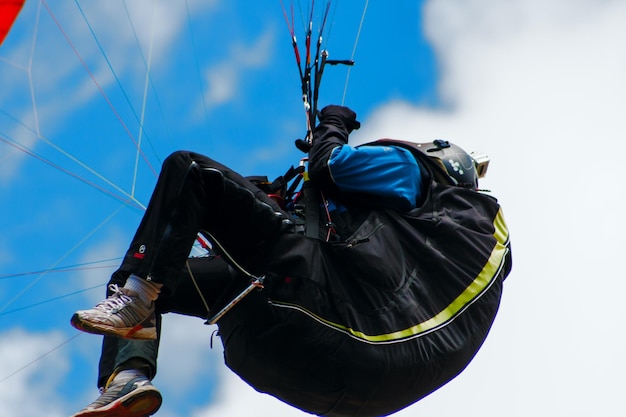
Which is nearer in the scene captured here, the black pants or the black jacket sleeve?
the black pants

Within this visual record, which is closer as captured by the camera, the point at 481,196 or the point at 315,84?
the point at 481,196

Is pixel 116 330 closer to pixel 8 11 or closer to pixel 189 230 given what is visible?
pixel 189 230

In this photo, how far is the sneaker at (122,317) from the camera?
16.7 ft

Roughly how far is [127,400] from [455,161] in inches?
90.5

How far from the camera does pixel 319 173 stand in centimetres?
596

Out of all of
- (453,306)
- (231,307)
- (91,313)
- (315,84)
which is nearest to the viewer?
(91,313)

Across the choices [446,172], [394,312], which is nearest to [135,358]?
[394,312]

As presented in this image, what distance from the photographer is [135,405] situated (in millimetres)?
5371

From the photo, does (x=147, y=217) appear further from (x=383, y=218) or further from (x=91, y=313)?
(x=383, y=218)

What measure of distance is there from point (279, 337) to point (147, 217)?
927 millimetres

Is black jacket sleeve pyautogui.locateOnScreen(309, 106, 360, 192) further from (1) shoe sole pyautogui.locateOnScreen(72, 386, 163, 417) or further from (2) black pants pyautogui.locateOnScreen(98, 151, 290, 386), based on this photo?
(1) shoe sole pyautogui.locateOnScreen(72, 386, 163, 417)

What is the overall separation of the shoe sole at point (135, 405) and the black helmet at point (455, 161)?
207 centimetres

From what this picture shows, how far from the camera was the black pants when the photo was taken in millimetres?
5270

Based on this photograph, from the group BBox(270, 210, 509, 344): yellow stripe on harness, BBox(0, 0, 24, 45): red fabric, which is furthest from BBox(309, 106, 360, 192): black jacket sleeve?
BBox(0, 0, 24, 45): red fabric
